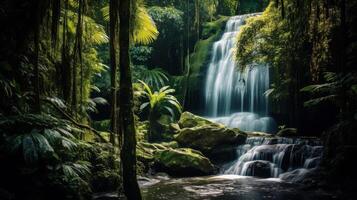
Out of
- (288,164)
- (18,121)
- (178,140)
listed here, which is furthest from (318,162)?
(18,121)

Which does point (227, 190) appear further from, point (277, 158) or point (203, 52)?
point (203, 52)

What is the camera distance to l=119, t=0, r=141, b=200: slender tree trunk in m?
4.73

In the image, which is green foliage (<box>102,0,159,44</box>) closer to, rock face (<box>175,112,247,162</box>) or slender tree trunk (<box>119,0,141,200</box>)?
slender tree trunk (<box>119,0,141,200</box>)

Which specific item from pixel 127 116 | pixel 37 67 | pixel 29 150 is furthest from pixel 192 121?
pixel 29 150

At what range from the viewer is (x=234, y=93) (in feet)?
57.7

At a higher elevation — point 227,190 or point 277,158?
point 277,158

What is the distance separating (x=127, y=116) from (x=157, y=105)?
11.5m

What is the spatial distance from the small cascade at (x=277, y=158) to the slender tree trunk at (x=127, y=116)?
6.19 metres

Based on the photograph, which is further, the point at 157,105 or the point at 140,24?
the point at 157,105

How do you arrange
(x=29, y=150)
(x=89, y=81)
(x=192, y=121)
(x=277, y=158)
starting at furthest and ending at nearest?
(x=192, y=121)
(x=277, y=158)
(x=89, y=81)
(x=29, y=150)

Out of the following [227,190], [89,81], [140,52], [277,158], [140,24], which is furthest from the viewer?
[140,52]

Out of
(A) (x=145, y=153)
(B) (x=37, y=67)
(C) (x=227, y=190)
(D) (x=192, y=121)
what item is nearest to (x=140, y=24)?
(B) (x=37, y=67)


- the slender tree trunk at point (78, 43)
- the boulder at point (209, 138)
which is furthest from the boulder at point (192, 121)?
the slender tree trunk at point (78, 43)

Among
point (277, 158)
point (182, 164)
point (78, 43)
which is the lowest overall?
point (182, 164)
